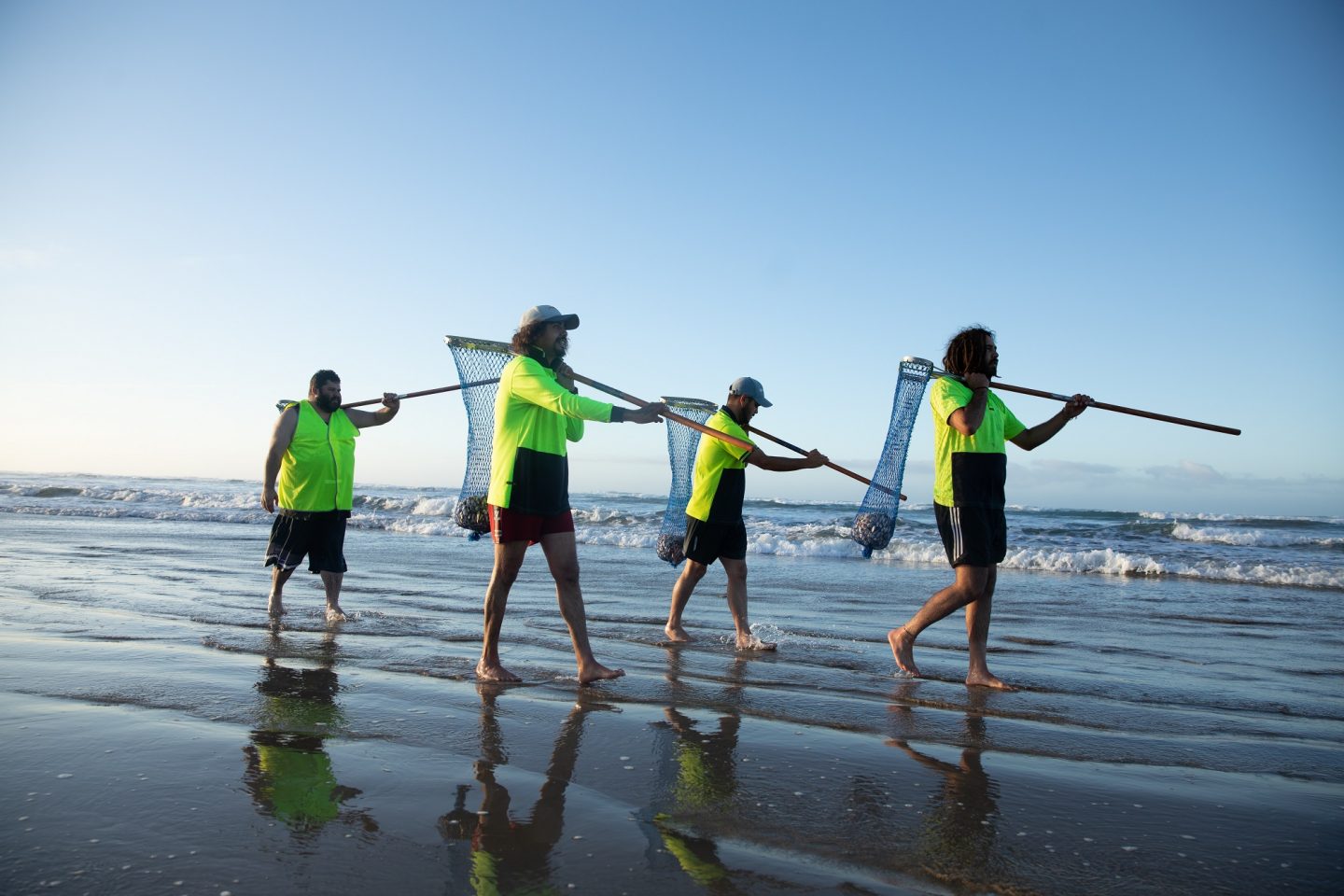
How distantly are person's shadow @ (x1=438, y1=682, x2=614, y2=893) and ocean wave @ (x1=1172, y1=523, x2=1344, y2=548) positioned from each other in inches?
852

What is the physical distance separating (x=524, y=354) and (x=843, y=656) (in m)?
3.04

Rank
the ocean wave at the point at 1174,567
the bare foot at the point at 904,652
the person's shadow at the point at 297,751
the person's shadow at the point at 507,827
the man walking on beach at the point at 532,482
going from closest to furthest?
1. the person's shadow at the point at 507,827
2. the person's shadow at the point at 297,751
3. the man walking on beach at the point at 532,482
4. the bare foot at the point at 904,652
5. the ocean wave at the point at 1174,567

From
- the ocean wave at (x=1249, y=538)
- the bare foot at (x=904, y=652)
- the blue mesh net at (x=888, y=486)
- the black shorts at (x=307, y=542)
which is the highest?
the blue mesh net at (x=888, y=486)

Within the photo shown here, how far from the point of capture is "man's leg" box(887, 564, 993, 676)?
17.0 feet

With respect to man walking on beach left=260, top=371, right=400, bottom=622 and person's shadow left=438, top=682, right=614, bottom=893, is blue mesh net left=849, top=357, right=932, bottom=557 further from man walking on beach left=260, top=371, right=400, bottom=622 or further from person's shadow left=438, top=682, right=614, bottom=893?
man walking on beach left=260, top=371, right=400, bottom=622

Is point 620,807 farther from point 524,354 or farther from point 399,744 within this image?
point 524,354

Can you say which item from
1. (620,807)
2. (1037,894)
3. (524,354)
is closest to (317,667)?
(524,354)

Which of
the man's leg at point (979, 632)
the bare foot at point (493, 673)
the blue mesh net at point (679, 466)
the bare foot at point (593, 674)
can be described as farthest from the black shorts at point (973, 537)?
the blue mesh net at point (679, 466)

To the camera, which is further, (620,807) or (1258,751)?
(1258,751)

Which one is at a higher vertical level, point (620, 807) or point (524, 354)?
point (524, 354)

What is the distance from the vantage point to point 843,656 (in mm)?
6129

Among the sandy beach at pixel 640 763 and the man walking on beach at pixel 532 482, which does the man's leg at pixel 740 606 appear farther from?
the man walking on beach at pixel 532 482

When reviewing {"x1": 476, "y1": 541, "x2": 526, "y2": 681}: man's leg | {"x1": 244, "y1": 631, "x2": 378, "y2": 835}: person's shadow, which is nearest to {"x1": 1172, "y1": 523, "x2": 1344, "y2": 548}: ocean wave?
{"x1": 476, "y1": 541, "x2": 526, "y2": 681}: man's leg

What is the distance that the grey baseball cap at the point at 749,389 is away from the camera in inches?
268
